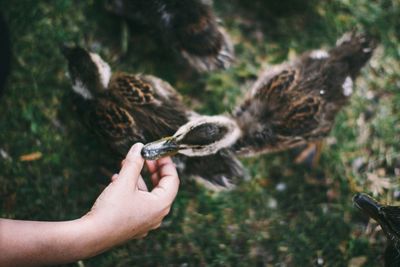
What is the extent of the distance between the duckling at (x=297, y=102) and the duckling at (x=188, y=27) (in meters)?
0.44

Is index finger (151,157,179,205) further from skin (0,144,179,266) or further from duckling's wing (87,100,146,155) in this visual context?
duckling's wing (87,100,146,155)

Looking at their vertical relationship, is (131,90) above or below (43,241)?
above

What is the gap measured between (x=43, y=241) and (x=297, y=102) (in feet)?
6.36

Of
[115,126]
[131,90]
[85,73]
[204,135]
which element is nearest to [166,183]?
[204,135]

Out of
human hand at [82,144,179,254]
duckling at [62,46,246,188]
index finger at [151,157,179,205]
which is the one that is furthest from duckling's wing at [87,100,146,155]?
human hand at [82,144,179,254]

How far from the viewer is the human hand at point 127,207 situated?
2.33 metres

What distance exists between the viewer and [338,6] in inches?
160

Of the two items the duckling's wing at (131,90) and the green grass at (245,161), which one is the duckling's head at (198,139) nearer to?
the duckling's wing at (131,90)

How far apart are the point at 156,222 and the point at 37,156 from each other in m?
1.37

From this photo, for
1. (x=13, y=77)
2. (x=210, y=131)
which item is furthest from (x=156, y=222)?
(x=13, y=77)

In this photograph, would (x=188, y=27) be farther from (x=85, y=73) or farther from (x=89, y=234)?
(x=89, y=234)

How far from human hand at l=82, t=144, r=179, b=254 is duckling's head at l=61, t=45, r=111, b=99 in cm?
92

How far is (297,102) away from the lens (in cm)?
319

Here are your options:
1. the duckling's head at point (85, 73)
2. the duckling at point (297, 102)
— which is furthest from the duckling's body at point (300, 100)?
the duckling's head at point (85, 73)
